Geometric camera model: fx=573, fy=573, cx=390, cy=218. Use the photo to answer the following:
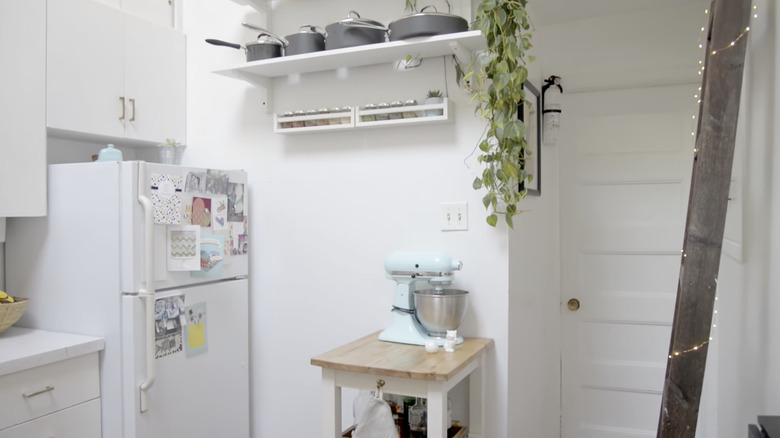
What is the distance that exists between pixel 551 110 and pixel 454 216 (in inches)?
35.8

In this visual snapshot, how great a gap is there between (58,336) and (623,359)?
2.61 meters

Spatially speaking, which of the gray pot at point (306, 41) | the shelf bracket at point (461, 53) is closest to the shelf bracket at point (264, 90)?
the gray pot at point (306, 41)

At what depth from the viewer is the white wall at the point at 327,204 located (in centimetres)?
231

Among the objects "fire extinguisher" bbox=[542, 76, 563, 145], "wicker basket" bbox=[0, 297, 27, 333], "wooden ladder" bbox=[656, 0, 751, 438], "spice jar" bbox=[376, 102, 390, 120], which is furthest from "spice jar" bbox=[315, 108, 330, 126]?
"wooden ladder" bbox=[656, 0, 751, 438]

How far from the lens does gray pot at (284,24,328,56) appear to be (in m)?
2.41

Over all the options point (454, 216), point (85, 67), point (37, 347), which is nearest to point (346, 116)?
point (454, 216)

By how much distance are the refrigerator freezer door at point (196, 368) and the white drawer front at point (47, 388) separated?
14 centimetres

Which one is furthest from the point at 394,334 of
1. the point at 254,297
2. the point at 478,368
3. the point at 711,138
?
the point at 711,138

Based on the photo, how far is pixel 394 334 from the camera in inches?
87.4

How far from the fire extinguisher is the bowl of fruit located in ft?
7.91

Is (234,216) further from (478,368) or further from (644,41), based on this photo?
(644,41)

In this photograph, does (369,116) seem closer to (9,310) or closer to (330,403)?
(330,403)

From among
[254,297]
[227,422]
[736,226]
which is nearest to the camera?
[736,226]

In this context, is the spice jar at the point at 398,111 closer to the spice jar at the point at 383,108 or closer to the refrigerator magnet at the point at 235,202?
the spice jar at the point at 383,108
